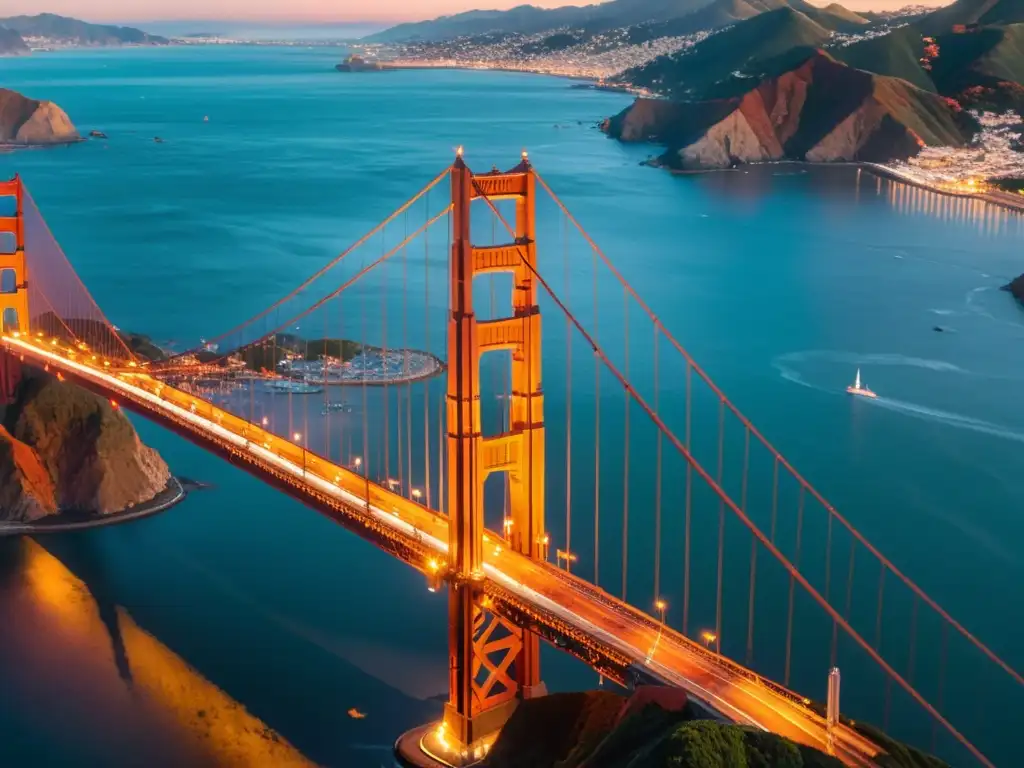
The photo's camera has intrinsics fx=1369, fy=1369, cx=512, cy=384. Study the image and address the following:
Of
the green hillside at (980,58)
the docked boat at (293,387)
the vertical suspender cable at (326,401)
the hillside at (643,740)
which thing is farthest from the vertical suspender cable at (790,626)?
the green hillside at (980,58)

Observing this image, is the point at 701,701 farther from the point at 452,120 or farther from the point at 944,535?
the point at 452,120

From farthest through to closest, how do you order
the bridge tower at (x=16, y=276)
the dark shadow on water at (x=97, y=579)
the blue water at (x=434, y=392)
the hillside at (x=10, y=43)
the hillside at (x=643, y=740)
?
the hillside at (x=10, y=43)
the bridge tower at (x=16, y=276)
the dark shadow on water at (x=97, y=579)
the blue water at (x=434, y=392)
the hillside at (x=643, y=740)

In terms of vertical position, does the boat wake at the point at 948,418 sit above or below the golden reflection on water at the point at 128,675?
above

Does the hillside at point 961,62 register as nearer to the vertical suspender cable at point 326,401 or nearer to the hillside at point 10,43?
the vertical suspender cable at point 326,401

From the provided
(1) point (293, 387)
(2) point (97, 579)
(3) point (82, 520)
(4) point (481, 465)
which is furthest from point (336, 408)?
(4) point (481, 465)

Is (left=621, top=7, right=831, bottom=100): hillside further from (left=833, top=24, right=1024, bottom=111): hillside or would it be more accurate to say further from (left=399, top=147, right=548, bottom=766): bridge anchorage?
(left=399, top=147, right=548, bottom=766): bridge anchorage

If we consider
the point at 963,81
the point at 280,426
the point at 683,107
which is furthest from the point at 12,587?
the point at 963,81
